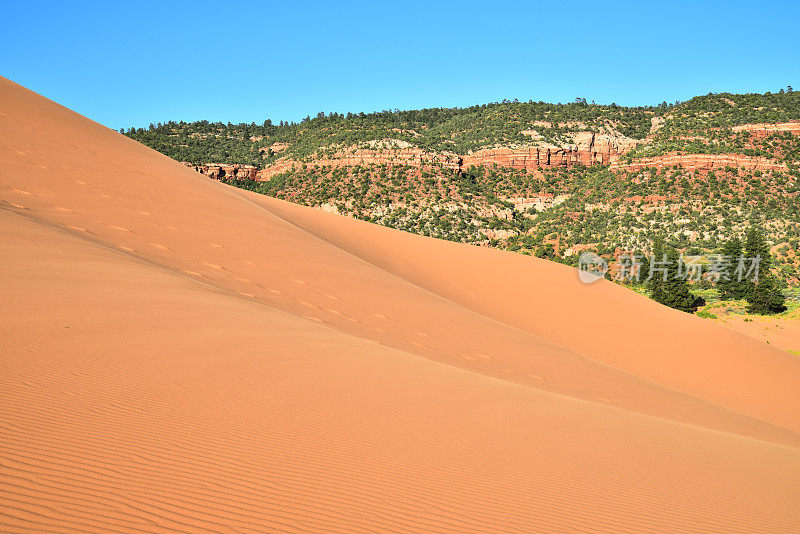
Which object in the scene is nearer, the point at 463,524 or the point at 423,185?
the point at 463,524

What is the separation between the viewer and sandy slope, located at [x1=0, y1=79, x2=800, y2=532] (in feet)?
11.3

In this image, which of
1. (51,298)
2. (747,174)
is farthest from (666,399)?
(747,174)

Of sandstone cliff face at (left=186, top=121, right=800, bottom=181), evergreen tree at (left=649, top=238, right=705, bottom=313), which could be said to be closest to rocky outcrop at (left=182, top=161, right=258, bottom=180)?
sandstone cliff face at (left=186, top=121, right=800, bottom=181)

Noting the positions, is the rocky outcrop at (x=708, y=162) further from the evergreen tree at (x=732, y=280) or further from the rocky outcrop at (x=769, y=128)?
the evergreen tree at (x=732, y=280)

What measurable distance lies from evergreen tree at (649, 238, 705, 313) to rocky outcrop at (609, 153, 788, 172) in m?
20.9

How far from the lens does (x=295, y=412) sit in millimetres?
4930

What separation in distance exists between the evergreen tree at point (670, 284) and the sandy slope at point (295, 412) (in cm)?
2539

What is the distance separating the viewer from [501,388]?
709 cm

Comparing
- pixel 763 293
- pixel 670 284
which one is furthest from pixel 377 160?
pixel 763 293

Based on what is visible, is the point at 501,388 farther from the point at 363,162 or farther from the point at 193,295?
the point at 363,162

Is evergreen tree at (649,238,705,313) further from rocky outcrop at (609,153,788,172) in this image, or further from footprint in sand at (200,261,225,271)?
footprint in sand at (200,261,225,271)

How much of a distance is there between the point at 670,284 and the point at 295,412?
40064 mm

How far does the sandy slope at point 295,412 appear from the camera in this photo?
11.3 ft

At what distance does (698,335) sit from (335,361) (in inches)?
643
